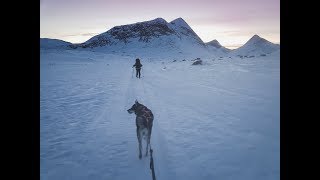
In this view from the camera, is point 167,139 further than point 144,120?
Yes

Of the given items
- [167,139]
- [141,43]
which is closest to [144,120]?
[167,139]

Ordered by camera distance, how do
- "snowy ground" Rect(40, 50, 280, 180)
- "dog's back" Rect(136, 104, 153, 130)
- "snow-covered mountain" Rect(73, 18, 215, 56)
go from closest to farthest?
"snowy ground" Rect(40, 50, 280, 180) < "dog's back" Rect(136, 104, 153, 130) < "snow-covered mountain" Rect(73, 18, 215, 56)

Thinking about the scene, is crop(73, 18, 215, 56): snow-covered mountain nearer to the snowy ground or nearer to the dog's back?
the snowy ground

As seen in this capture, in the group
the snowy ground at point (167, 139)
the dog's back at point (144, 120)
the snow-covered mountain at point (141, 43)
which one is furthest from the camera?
the snow-covered mountain at point (141, 43)

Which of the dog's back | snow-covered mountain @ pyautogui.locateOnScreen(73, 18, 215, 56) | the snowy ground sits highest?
snow-covered mountain @ pyautogui.locateOnScreen(73, 18, 215, 56)

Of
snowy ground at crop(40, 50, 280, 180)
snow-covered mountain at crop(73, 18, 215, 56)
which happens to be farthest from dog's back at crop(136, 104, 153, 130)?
snow-covered mountain at crop(73, 18, 215, 56)

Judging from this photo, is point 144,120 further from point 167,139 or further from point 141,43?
point 141,43

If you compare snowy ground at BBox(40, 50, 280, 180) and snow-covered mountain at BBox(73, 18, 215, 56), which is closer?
snowy ground at BBox(40, 50, 280, 180)

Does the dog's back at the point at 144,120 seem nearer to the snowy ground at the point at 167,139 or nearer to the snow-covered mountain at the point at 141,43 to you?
the snowy ground at the point at 167,139

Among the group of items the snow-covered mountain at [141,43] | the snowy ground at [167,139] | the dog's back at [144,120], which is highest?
the snow-covered mountain at [141,43]

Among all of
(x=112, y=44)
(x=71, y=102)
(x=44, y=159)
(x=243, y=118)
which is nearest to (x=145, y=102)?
(x=71, y=102)

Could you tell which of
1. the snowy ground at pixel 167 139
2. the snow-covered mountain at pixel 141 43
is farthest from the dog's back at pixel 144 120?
the snow-covered mountain at pixel 141 43
